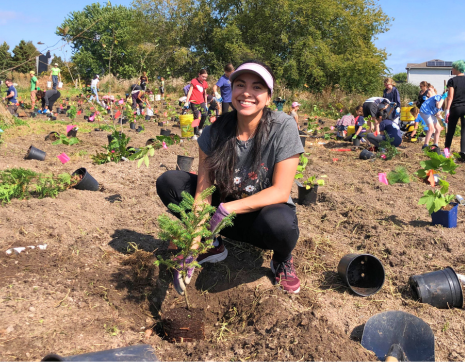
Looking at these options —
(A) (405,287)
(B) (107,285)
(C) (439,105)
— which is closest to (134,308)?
(B) (107,285)

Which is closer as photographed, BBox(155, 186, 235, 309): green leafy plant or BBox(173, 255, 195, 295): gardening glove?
BBox(155, 186, 235, 309): green leafy plant

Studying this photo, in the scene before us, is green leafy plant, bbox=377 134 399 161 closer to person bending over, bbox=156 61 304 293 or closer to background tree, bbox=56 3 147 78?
person bending over, bbox=156 61 304 293

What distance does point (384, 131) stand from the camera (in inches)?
265

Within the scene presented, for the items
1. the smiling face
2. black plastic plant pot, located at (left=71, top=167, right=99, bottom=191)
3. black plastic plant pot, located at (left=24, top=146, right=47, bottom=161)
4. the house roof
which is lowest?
black plastic plant pot, located at (left=71, top=167, right=99, bottom=191)

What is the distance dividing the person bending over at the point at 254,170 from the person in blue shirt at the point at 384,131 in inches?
199

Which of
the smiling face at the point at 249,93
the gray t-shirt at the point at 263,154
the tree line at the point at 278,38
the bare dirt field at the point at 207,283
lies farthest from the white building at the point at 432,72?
the smiling face at the point at 249,93

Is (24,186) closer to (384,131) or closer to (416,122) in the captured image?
(384,131)

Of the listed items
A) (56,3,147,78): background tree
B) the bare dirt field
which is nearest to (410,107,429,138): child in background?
the bare dirt field

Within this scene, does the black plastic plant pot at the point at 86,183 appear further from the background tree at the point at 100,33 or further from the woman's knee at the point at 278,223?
the background tree at the point at 100,33

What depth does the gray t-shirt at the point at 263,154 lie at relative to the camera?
2.19m

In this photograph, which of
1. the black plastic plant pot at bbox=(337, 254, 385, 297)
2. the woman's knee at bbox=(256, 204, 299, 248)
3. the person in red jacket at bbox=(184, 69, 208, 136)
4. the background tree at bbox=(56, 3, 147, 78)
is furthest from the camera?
the background tree at bbox=(56, 3, 147, 78)

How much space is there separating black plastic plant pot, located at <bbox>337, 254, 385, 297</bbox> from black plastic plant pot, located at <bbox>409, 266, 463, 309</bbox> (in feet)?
0.75

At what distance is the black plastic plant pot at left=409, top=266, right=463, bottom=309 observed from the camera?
7.19 feet

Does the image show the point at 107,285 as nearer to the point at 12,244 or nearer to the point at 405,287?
the point at 12,244
